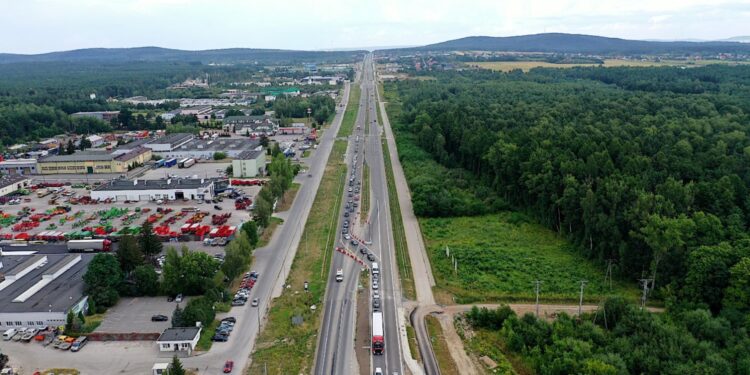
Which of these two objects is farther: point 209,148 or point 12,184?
point 209,148

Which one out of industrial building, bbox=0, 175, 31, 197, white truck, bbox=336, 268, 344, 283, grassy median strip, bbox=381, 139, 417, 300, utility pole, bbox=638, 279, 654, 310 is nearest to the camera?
utility pole, bbox=638, 279, 654, 310

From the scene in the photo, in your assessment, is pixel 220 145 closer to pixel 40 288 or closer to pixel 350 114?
pixel 350 114

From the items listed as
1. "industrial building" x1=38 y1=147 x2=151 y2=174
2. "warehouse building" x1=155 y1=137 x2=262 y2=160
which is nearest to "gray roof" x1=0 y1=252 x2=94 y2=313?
"industrial building" x1=38 y1=147 x2=151 y2=174

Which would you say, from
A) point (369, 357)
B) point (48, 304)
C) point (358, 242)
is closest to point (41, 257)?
point (48, 304)

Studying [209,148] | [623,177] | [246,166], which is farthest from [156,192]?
[623,177]

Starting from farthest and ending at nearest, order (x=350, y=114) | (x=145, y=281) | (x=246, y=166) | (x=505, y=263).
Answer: (x=350, y=114)
(x=246, y=166)
(x=505, y=263)
(x=145, y=281)

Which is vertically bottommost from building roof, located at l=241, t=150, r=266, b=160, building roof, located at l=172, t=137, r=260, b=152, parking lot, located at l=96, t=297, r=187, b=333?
parking lot, located at l=96, t=297, r=187, b=333

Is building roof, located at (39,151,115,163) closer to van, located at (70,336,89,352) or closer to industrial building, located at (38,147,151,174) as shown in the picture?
industrial building, located at (38,147,151,174)
